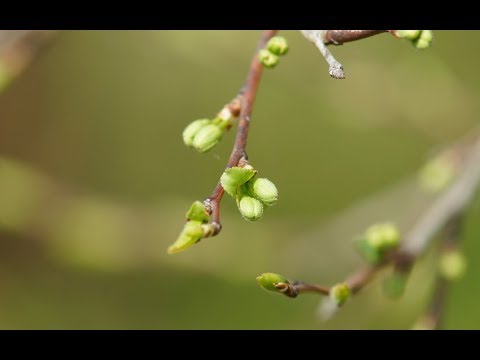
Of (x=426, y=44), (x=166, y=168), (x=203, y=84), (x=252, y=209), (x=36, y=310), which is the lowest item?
(x=252, y=209)

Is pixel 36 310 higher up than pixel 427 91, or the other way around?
pixel 427 91

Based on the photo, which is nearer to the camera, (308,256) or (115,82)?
(308,256)

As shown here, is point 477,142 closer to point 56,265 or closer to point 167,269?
point 167,269

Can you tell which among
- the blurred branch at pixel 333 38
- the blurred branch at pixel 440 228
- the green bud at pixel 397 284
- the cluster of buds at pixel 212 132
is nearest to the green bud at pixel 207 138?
the cluster of buds at pixel 212 132

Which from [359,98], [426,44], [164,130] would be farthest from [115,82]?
[426,44]

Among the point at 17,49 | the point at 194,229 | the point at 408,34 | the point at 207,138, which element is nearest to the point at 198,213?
the point at 194,229

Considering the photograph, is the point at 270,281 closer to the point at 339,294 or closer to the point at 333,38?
the point at 339,294

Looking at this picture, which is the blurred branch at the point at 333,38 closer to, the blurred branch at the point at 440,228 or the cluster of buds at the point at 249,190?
the cluster of buds at the point at 249,190
